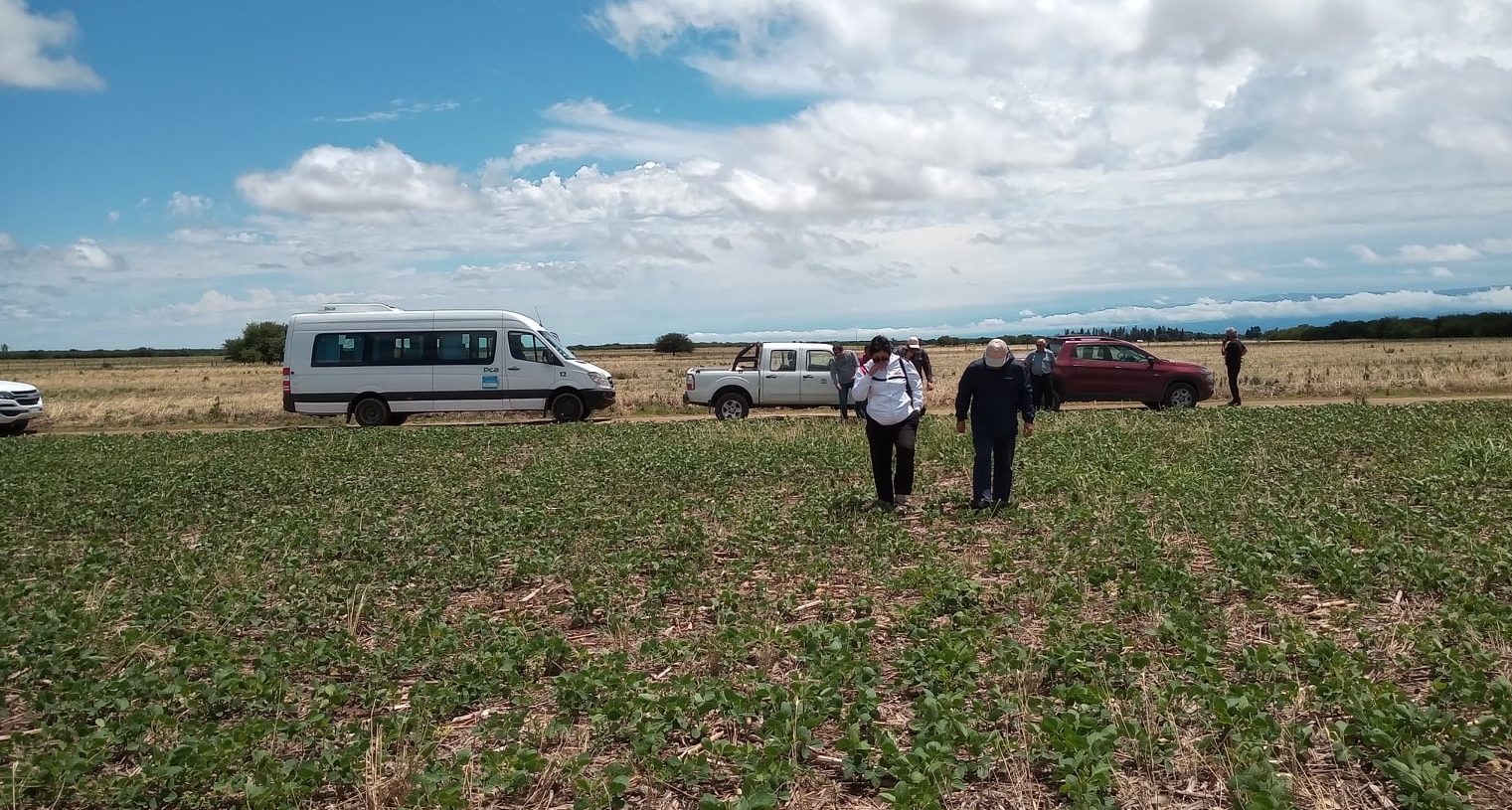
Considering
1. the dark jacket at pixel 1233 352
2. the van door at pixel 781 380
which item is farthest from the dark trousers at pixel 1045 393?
the van door at pixel 781 380

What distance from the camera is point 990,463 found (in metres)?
9.98

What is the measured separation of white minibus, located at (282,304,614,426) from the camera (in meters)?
22.6

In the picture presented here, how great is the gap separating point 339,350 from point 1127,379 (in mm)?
17610

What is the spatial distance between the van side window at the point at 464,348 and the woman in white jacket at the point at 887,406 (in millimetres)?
14244

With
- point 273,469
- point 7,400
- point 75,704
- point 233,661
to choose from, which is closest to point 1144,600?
point 233,661

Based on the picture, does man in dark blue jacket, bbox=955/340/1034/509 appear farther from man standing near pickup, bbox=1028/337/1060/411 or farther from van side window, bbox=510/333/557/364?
van side window, bbox=510/333/557/364

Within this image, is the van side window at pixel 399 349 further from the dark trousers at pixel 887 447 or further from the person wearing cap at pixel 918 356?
the dark trousers at pixel 887 447

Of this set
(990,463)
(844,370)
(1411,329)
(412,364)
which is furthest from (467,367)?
(1411,329)

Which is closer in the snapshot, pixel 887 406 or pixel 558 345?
pixel 887 406

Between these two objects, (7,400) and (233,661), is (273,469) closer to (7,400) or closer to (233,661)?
(233,661)

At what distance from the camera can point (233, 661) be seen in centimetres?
575

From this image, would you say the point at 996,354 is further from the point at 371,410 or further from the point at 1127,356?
the point at 371,410

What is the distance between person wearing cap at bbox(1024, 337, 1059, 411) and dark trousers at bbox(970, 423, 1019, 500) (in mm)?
11204

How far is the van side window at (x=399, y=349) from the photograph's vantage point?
22672 millimetres
